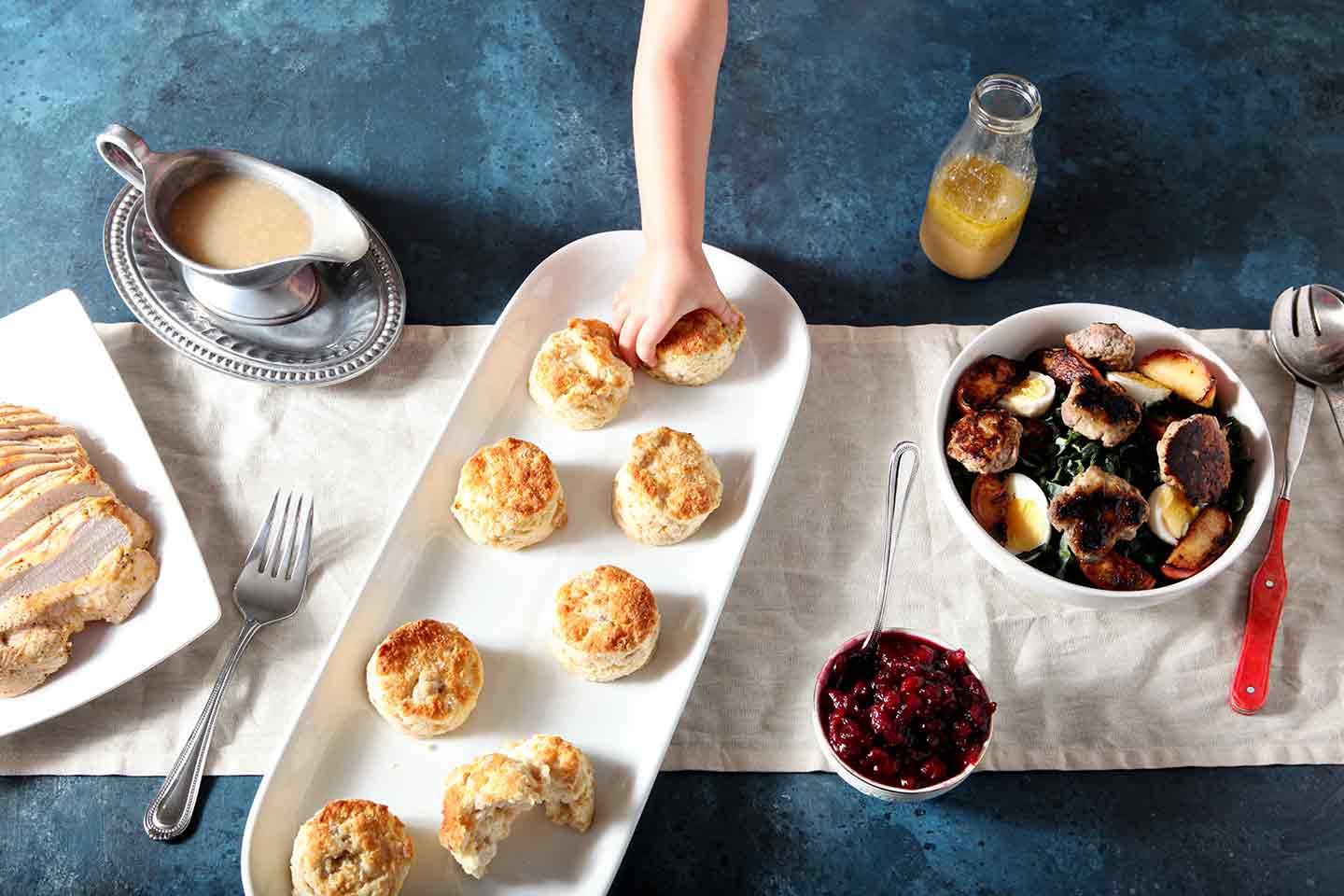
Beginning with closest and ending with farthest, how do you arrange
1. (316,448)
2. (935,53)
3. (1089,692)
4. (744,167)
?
(1089,692)
(316,448)
(744,167)
(935,53)

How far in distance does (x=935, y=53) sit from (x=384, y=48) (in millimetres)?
1595

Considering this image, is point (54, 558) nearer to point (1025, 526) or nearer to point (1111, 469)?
point (1025, 526)

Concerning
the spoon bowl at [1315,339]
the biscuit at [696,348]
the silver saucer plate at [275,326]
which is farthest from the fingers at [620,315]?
the spoon bowl at [1315,339]

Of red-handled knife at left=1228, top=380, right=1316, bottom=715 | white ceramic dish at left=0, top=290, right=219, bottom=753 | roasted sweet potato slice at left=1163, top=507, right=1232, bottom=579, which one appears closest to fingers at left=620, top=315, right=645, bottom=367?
white ceramic dish at left=0, top=290, right=219, bottom=753

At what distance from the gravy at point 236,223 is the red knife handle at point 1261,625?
222 centimetres

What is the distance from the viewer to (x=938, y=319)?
2.68m

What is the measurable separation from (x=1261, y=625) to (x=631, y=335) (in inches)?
57.6

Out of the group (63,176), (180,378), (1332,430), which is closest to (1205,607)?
(1332,430)

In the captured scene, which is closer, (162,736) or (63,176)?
(162,736)

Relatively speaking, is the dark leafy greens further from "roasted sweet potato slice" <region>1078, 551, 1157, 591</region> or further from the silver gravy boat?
the silver gravy boat

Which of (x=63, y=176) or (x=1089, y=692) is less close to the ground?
(x=63, y=176)

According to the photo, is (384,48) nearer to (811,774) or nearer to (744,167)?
(744,167)

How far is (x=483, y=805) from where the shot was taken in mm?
1804

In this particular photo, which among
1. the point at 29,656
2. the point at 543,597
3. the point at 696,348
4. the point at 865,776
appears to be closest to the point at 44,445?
the point at 29,656
